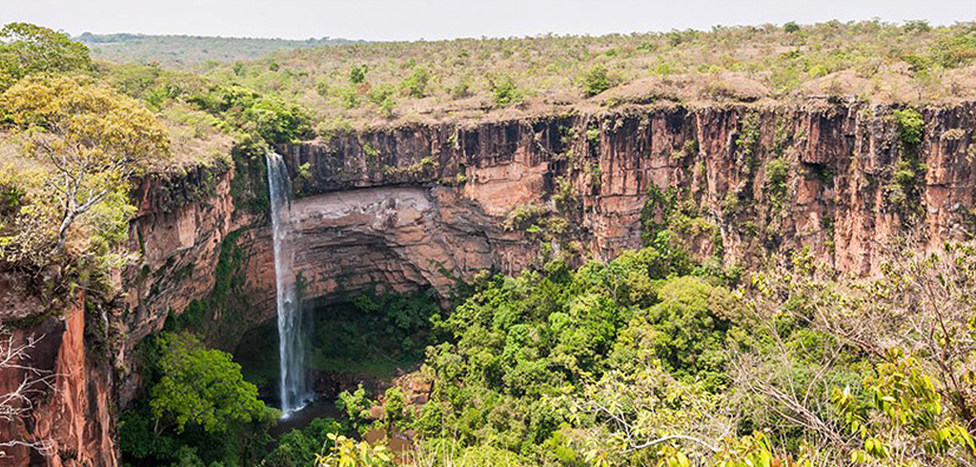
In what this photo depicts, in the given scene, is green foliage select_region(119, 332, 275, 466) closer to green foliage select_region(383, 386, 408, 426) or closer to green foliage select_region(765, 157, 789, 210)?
green foliage select_region(383, 386, 408, 426)

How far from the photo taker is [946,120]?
17750mm

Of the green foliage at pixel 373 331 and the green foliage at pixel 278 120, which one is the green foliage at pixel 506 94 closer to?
the green foliage at pixel 278 120

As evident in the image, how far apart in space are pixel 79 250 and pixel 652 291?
645 inches

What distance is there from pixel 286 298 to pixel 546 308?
9441 mm

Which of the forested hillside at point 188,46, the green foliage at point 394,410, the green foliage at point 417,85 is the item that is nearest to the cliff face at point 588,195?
the green foliage at point 417,85

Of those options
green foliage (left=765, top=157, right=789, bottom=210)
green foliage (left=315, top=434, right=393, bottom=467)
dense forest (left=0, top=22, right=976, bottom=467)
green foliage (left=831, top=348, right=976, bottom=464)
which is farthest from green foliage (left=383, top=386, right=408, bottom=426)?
green foliage (left=831, top=348, right=976, bottom=464)

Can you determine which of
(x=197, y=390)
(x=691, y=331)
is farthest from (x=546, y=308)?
(x=197, y=390)

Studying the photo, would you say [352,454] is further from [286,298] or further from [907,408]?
[286,298]

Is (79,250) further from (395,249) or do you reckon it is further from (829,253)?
(829,253)

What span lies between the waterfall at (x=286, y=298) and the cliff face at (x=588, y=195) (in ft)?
1.45

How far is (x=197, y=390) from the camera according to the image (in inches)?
621

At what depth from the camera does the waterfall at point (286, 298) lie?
2268 centimetres

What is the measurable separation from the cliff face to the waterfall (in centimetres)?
44

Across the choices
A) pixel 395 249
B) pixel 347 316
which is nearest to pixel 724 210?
pixel 395 249
